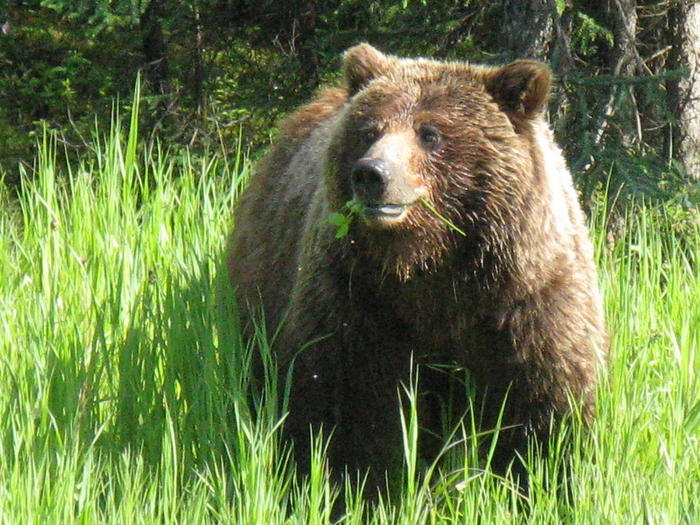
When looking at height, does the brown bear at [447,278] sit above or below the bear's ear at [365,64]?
below

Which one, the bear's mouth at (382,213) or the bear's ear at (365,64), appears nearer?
the bear's mouth at (382,213)

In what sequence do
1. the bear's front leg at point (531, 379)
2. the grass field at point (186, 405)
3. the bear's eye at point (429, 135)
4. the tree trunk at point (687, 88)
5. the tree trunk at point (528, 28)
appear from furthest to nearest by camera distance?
1. the tree trunk at point (687, 88)
2. the tree trunk at point (528, 28)
3. the bear's front leg at point (531, 379)
4. the bear's eye at point (429, 135)
5. the grass field at point (186, 405)

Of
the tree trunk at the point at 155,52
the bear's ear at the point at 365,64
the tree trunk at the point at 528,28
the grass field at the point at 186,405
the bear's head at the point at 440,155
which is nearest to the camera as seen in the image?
the grass field at the point at 186,405

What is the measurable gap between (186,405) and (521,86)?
6.14 feet

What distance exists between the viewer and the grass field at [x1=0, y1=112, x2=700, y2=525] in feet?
13.4

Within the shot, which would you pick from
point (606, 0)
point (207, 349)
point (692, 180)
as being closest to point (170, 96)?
point (606, 0)

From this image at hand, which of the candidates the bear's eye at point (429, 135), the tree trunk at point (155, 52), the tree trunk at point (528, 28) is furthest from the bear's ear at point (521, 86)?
the tree trunk at point (155, 52)

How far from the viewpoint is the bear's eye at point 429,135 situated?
4.52m

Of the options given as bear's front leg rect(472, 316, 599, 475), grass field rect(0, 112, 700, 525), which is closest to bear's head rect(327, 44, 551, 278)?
bear's front leg rect(472, 316, 599, 475)

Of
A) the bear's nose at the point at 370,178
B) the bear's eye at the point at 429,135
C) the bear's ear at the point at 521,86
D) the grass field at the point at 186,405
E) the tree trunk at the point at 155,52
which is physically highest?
the bear's ear at the point at 521,86

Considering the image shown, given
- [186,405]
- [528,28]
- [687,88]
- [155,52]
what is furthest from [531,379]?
[155,52]

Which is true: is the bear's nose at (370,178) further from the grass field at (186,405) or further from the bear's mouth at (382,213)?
the grass field at (186,405)

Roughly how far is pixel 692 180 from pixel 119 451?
4.37m

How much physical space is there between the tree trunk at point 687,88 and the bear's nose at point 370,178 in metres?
4.28
